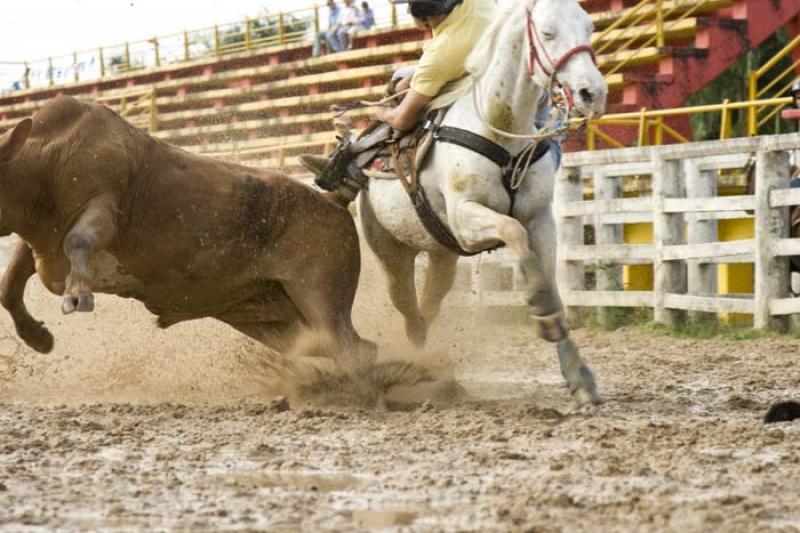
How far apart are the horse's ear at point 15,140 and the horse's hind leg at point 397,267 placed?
1998mm

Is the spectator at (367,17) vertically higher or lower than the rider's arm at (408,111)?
higher

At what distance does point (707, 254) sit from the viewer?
10656 mm

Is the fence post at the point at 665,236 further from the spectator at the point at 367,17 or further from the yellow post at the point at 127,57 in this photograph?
the yellow post at the point at 127,57

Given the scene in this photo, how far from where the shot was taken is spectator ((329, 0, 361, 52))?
22969mm

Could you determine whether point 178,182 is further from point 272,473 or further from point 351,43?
point 351,43

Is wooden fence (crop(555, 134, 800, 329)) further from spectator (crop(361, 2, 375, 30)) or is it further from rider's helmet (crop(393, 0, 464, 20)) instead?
spectator (crop(361, 2, 375, 30))

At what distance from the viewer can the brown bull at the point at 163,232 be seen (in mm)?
6438

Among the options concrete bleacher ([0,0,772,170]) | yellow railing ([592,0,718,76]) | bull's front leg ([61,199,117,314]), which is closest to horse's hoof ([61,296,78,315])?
bull's front leg ([61,199,117,314])

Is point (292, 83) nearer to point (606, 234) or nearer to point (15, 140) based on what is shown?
point (606, 234)

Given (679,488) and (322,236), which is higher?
(322,236)

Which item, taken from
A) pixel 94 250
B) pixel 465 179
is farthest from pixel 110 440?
pixel 465 179

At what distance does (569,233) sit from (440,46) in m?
5.63

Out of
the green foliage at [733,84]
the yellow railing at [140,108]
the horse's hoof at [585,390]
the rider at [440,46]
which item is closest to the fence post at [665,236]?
the rider at [440,46]

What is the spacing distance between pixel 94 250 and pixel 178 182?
2.50ft
